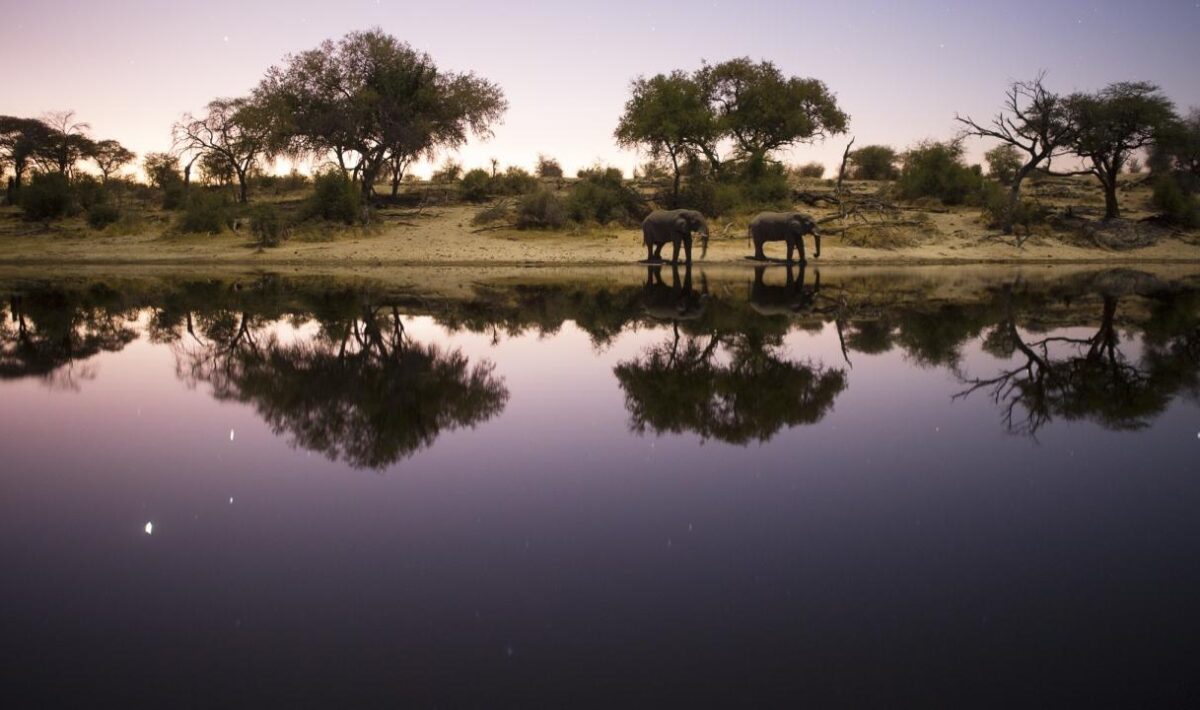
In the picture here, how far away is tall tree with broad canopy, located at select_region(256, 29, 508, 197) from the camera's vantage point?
124ft

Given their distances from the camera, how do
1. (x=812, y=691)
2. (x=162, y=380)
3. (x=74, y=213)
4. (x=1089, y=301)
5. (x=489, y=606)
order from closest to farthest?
(x=812, y=691)
(x=489, y=606)
(x=162, y=380)
(x=1089, y=301)
(x=74, y=213)

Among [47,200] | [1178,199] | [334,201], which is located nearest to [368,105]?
[334,201]

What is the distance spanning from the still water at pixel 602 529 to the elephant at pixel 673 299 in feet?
14.0

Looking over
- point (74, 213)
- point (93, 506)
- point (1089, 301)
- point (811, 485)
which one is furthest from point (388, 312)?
point (74, 213)

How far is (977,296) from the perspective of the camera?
19.6 m

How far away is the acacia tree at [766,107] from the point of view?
4462 centimetres

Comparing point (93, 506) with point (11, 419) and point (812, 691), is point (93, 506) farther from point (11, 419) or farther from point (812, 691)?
point (812, 691)

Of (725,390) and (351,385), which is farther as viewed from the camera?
(351,385)

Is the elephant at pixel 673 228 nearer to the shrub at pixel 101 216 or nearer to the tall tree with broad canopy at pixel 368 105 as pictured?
the tall tree with broad canopy at pixel 368 105

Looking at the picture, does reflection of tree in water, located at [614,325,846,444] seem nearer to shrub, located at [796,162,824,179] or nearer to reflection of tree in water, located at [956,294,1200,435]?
reflection of tree in water, located at [956,294,1200,435]

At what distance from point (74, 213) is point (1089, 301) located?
142 ft

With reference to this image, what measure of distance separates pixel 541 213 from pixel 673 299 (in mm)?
19577

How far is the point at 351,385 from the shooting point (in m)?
9.05

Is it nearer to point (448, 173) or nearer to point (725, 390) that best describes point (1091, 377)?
point (725, 390)
